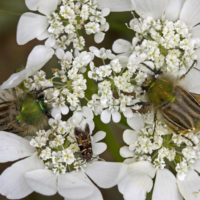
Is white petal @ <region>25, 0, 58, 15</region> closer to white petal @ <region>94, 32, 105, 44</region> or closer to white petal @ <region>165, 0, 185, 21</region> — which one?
white petal @ <region>94, 32, 105, 44</region>

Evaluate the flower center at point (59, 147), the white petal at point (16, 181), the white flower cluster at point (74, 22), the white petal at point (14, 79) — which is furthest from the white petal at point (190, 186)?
the white petal at point (14, 79)

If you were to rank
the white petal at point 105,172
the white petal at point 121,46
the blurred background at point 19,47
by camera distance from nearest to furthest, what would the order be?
A: the white petal at point 105,172, the white petal at point 121,46, the blurred background at point 19,47

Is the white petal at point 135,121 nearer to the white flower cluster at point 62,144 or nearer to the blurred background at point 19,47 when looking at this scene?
the white flower cluster at point 62,144

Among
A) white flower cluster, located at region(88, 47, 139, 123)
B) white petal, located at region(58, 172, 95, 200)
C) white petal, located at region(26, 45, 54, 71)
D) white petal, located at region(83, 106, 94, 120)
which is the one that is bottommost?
white petal, located at region(58, 172, 95, 200)

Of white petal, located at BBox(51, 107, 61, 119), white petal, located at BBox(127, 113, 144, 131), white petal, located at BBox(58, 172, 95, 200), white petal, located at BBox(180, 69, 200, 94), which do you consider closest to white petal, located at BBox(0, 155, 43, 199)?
white petal, located at BBox(58, 172, 95, 200)

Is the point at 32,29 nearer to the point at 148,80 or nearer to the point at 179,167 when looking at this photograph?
the point at 148,80

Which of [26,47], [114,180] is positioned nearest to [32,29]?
[114,180]

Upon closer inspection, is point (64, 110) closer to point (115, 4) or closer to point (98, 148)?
point (98, 148)
